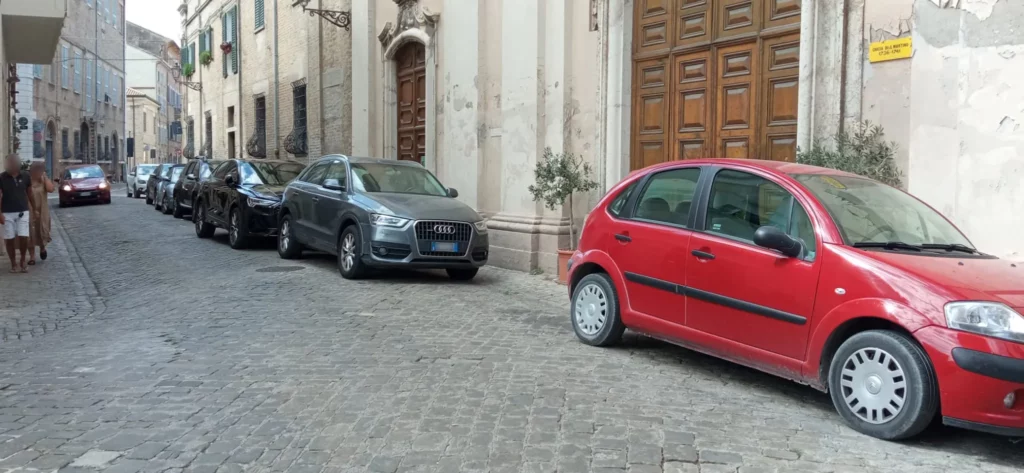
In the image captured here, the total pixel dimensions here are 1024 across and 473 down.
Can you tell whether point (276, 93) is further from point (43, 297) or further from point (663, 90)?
point (663, 90)

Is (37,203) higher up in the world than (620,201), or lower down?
lower down

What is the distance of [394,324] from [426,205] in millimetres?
3081

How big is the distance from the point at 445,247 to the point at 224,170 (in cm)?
722

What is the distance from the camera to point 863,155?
773 centimetres

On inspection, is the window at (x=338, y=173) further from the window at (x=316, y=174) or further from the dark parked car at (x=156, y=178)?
the dark parked car at (x=156, y=178)

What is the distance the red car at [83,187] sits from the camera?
28.3 meters

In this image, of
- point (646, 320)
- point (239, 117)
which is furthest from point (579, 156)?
point (239, 117)

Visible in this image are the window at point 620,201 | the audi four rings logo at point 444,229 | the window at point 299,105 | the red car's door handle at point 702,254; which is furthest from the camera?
the window at point 299,105

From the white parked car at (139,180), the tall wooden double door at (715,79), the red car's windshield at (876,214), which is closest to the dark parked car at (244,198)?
the tall wooden double door at (715,79)

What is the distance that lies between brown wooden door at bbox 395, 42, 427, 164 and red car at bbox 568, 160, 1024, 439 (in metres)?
10.2

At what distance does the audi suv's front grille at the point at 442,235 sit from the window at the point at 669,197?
4.18 meters

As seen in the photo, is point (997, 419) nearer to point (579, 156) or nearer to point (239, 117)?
point (579, 156)

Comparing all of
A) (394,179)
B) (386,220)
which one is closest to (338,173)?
(394,179)

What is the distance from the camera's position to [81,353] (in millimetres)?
6488
